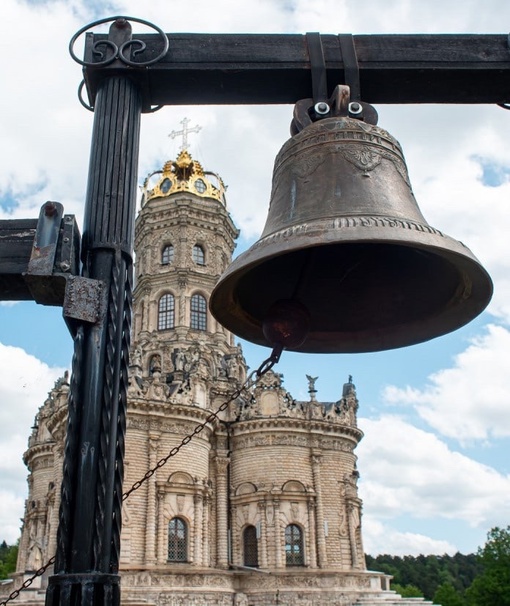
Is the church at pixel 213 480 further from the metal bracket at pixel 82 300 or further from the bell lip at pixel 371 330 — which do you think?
the metal bracket at pixel 82 300

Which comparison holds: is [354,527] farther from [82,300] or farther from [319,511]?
[82,300]

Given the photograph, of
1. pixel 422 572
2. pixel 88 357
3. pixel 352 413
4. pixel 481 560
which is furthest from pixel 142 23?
pixel 422 572

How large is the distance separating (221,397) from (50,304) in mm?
30755

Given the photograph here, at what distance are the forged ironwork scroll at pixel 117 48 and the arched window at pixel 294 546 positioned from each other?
29282 mm

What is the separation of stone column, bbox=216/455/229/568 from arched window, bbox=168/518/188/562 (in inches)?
105

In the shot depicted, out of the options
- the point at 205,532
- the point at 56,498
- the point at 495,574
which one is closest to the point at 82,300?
the point at 205,532

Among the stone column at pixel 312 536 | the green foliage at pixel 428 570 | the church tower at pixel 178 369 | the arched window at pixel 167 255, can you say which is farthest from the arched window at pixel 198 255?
the green foliage at pixel 428 570

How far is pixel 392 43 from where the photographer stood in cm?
438

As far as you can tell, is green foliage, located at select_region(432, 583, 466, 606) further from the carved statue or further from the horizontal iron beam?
the horizontal iron beam

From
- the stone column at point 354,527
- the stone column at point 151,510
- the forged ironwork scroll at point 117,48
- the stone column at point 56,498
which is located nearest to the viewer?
the forged ironwork scroll at point 117,48

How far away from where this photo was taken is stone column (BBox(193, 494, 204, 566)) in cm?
2825

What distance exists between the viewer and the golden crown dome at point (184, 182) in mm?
41750

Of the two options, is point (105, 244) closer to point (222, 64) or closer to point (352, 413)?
point (222, 64)

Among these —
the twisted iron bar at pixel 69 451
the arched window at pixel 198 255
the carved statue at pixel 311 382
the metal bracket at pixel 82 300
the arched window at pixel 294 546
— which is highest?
the arched window at pixel 198 255
